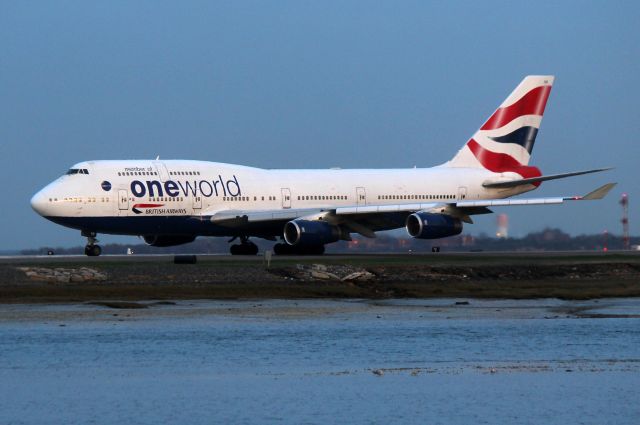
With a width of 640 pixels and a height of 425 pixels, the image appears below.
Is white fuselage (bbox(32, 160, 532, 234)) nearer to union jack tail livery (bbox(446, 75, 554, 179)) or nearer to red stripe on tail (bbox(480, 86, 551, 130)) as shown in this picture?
union jack tail livery (bbox(446, 75, 554, 179))

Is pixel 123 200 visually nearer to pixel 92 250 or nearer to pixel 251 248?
pixel 92 250

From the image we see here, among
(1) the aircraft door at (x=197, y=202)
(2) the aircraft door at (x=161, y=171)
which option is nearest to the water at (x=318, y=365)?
(2) the aircraft door at (x=161, y=171)

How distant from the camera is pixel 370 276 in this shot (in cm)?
4006

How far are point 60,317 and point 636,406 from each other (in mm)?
15559

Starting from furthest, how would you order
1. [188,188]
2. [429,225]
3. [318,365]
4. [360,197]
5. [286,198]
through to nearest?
[360,197]
[286,198]
[188,188]
[429,225]
[318,365]

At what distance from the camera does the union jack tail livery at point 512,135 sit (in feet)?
196

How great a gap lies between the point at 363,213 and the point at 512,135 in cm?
1182

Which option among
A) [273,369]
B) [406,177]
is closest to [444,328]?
[273,369]

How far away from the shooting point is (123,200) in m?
50.2

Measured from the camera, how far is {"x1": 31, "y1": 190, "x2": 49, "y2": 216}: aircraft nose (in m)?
50.1

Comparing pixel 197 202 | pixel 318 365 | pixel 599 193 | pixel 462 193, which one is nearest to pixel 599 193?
pixel 599 193

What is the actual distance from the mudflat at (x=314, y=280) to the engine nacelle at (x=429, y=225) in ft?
16.7

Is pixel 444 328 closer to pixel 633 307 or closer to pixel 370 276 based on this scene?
pixel 633 307

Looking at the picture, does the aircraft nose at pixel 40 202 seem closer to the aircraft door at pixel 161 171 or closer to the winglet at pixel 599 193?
the aircraft door at pixel 161 171
